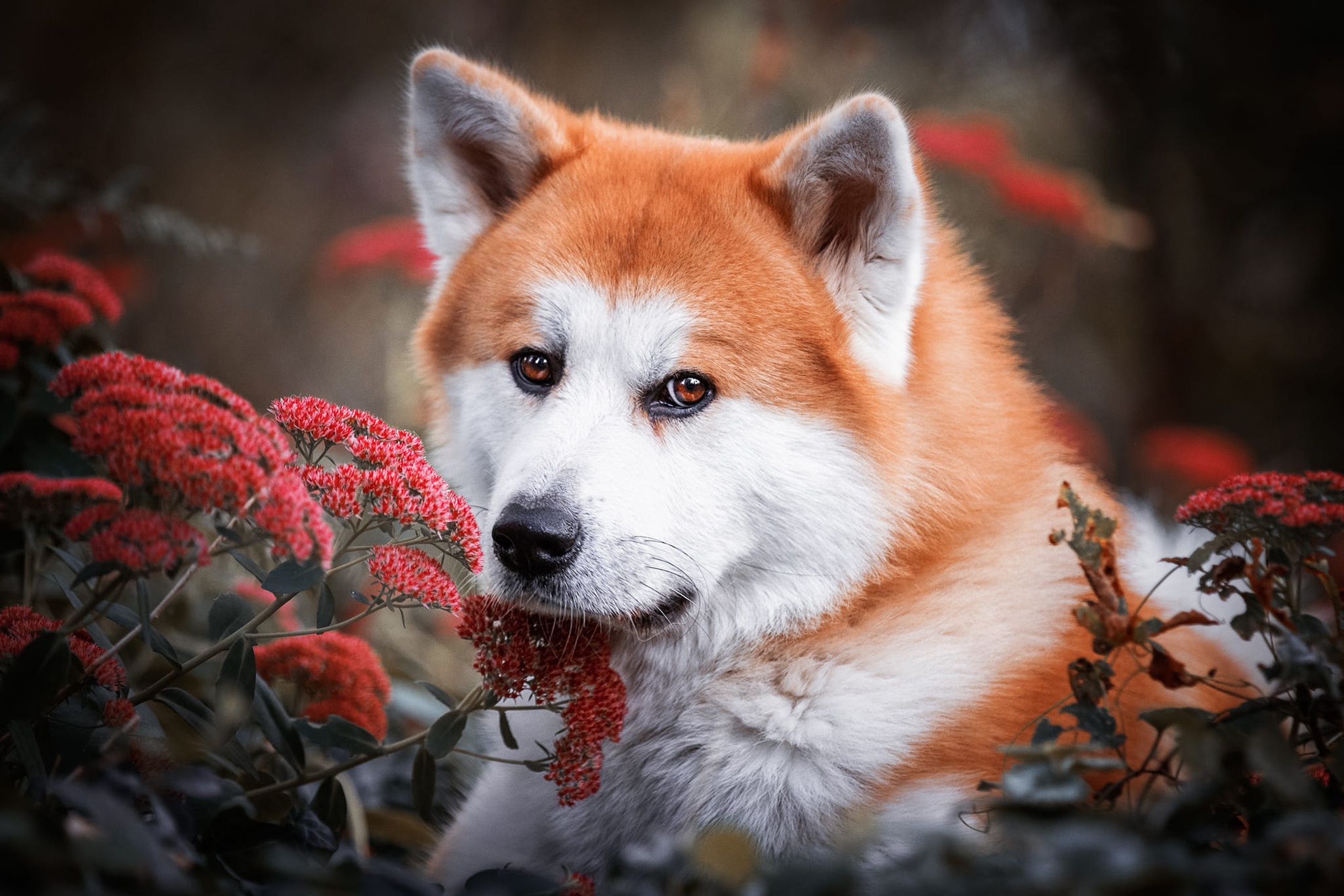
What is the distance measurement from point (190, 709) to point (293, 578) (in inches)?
13.2

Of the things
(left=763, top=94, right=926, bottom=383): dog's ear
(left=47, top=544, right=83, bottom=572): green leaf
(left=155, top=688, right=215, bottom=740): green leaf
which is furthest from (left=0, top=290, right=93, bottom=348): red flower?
(left=763, top=94, right=926, bottom=383): dog's ear

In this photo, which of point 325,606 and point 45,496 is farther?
point 325,606

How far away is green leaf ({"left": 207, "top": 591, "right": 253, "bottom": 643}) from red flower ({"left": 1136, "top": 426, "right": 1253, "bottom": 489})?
3.26m

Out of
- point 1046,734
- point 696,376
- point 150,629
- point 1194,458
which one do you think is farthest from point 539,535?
point 1194,458

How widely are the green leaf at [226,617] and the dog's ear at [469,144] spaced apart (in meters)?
0.99

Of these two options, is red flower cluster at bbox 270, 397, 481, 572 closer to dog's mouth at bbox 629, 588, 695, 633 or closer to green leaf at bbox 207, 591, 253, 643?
green leaf at bbox 207, 591, 253, 643

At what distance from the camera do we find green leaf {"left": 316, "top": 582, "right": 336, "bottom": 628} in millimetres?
1328

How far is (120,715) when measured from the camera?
1282mm

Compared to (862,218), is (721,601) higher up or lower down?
lower down

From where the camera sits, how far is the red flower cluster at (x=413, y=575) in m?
1.29

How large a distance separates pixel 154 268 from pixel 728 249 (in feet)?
14.2

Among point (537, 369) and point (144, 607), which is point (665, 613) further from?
point (144, 607)

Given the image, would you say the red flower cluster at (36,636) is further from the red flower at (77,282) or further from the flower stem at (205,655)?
the red flower at (77,282)

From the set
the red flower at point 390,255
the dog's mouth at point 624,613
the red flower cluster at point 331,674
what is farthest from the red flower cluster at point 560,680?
the red flower at point 390,255
